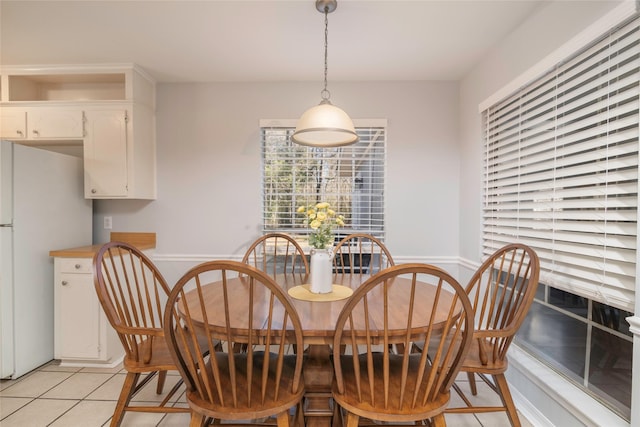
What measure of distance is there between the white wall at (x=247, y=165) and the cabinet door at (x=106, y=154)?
0.32 m

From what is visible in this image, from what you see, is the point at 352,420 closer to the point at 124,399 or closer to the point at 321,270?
the point at 321,270

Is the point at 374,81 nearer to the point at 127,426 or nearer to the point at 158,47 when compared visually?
the point at 158,47

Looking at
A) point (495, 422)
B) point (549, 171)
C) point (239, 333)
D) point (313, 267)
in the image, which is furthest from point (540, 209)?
point (239, 333)

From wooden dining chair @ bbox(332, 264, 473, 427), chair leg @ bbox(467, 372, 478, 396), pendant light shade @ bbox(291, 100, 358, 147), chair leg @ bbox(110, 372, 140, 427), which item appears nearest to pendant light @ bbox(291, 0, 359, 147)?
pendant light shade @ bbox(291, 100, 358, 147)

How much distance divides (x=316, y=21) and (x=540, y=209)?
5.97 feet

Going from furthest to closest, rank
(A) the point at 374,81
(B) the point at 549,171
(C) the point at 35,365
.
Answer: (A) the point at 374,81 < (C) the point at 35,365 < (B) the point at 549,171

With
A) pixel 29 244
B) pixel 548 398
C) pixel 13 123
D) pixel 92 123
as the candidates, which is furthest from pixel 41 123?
pixel 548 398

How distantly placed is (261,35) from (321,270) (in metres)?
1.70

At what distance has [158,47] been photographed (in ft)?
A: 7.82

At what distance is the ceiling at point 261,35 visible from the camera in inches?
75.1

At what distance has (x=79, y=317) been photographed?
2.37 metres

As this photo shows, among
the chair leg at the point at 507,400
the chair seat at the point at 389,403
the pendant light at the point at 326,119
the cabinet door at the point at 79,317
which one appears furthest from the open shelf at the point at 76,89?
the chair leg at the point at 507,400

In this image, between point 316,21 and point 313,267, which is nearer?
point 313,267

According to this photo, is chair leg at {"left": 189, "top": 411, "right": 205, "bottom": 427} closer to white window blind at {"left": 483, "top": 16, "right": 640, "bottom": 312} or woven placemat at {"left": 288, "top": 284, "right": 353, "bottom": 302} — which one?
woven placemat at {"left": 288, "top": 284, "right": 353, "bottom": 302}
